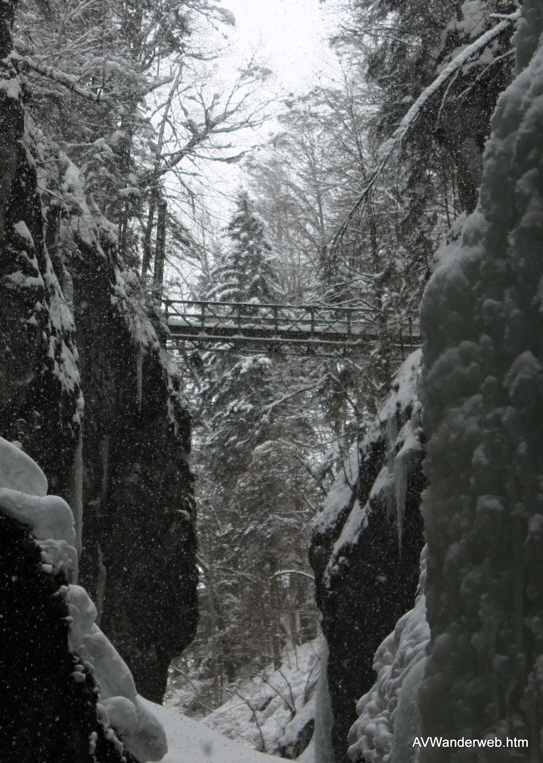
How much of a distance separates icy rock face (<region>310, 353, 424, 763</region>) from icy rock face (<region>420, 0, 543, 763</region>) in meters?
7.51

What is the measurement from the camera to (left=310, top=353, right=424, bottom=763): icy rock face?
1062cm

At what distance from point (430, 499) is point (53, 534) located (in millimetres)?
2635

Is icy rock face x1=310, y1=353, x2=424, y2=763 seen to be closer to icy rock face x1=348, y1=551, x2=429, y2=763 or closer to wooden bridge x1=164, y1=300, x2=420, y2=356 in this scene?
icy rock face x1=348, y1=551, x2=429, y2=763

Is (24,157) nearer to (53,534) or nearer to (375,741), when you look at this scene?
(53,534)

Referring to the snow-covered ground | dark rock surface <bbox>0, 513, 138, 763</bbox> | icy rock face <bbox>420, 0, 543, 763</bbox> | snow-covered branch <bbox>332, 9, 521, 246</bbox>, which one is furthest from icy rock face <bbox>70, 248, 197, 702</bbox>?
icy rock face <bbox>420, 0, 543, 763</bbox>

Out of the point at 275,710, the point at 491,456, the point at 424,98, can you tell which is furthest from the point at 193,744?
the point at 275,710

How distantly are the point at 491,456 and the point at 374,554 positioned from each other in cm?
922

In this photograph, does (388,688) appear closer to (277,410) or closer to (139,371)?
(139,371)

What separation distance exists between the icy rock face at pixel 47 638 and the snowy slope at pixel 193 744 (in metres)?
1.58

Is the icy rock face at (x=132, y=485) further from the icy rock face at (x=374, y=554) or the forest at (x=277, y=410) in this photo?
the icy rock face at (x=374, y=554)

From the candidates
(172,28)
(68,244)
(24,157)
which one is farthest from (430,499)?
(172,28)

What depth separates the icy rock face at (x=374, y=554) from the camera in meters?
10.6

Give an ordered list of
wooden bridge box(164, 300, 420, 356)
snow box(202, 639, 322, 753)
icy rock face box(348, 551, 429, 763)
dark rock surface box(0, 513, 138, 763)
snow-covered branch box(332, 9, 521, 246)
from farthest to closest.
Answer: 1. snow box(202, 639, 322, 753)
2. wooden bridge box(164, 300, 420, 356)
3. snow-covered branch box(332, 9, 521, 246)
4. icy rock face box(348, 551, 429, 763)
5. dark rock surface box(0, 513, 138, 763)

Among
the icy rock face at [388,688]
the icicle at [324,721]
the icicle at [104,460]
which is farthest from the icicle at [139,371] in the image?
the icy rock face at [388,688]
